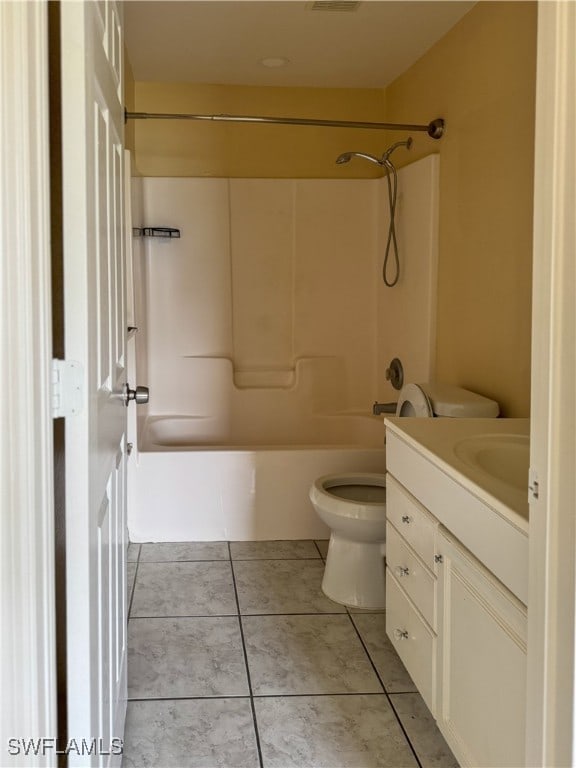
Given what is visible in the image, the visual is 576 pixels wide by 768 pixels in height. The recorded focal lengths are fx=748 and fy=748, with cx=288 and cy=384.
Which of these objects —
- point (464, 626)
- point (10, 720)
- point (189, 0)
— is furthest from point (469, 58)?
point (10, 720)

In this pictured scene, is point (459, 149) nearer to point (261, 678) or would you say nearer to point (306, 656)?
point (306, 656)

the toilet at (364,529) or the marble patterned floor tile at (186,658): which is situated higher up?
the toilet at (364,529)

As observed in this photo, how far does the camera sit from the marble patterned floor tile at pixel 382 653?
7.37 feet

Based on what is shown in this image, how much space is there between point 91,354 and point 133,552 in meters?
2.27

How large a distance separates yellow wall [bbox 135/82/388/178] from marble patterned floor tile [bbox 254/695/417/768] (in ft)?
9.34

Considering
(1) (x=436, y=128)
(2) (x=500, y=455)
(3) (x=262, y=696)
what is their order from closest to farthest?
(2) (x=500, y=455) → (3) (x=262, y=696) → (1) (x=436, y=128)

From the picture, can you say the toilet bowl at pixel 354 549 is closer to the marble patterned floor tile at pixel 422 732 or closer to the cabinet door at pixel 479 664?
the marble patterned floor tile at pixel 422 732

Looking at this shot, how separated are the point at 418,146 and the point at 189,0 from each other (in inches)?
48.2

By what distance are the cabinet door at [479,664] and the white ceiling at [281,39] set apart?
7.19ft

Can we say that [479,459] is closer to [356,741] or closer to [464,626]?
[464,626]

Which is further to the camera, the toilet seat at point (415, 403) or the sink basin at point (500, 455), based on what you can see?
the toilet seat at point (415, 403)

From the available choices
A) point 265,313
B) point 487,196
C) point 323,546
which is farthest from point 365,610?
point 265,313

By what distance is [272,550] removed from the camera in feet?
10.9

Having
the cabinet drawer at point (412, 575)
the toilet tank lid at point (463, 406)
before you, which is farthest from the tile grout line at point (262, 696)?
the toilet tank lid at point (463, 406)
